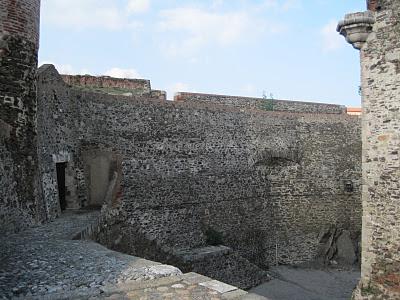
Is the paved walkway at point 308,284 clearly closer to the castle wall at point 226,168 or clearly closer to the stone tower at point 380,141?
the castle wall at point 226,168

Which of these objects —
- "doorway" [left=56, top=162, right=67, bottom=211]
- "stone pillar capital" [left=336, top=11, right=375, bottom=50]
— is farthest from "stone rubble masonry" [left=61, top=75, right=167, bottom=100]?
"stone pillar capital" [left=336, top=11, right=375, bottom=50]

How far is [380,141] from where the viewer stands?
851cm

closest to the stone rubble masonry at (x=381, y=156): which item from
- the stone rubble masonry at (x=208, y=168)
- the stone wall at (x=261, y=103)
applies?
the stone rubble masonry at (x=208, y=168)

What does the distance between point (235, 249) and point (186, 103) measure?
5495mm

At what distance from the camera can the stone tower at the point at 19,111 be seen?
8820 millimetres

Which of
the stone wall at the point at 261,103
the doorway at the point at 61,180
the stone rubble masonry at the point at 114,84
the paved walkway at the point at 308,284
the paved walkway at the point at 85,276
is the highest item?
the stone rubble masonry at the point at 114,84

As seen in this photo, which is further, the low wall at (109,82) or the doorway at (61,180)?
the low wall at (109,82)

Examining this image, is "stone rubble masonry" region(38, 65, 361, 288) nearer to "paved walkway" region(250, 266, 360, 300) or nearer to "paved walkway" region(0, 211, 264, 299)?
"paved walkway" region(250, 266, 360, 300)

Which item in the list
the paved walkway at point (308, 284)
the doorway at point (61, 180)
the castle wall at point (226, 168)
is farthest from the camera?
the paved walkway at point (308, 284)

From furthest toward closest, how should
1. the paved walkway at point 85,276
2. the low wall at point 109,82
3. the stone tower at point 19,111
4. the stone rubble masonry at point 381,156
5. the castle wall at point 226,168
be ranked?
the low wall at point 109,82
the castle wall at point 226,168
the stone tower at point 19,111
the stone rubble masonry at point 381,156
the paved walkway at point 85,276

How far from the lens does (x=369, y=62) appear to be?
8680 millimetres

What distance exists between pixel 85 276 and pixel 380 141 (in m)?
5.91

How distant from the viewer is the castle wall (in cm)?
1328

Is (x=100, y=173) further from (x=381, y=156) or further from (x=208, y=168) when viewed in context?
(x=381, y=156)
